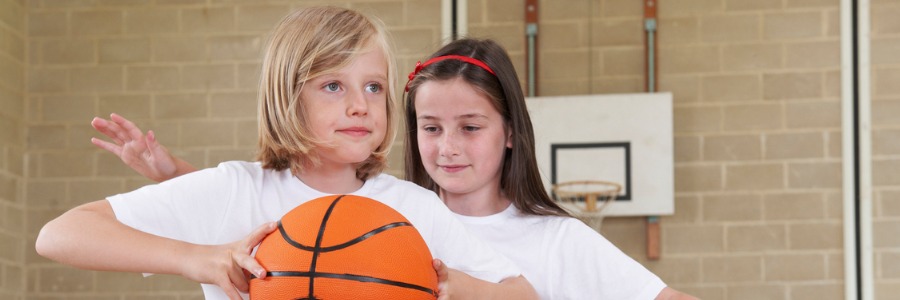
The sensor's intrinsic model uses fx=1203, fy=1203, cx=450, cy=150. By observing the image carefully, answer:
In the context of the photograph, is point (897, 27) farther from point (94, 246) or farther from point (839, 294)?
point (94, 246)

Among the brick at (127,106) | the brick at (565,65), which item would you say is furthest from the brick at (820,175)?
the brick at (127,106)

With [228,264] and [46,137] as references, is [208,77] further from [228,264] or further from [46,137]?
[228,264]

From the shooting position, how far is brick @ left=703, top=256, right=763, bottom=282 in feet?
17.3

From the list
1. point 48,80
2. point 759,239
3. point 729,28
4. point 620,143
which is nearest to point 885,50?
point 729,28

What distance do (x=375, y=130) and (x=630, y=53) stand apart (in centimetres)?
351

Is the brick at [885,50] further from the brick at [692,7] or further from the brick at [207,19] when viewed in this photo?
the brick at [207,19]

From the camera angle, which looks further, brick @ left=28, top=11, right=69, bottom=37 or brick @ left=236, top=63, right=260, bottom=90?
brick @ left=28, top=11, right=69, bottom=37

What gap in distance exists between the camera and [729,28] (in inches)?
210

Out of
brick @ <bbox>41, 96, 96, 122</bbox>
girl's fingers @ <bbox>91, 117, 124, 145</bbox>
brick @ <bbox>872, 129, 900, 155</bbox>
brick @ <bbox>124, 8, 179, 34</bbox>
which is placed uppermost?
brick @ <bbox>124, 8, 179, 34</bbox>

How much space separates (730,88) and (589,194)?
0.80 metres

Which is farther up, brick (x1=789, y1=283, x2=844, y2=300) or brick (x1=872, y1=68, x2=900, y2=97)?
brick (x1=872, y1=68, x2=900, y2=97)

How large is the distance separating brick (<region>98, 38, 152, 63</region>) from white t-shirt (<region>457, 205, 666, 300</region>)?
134 inches

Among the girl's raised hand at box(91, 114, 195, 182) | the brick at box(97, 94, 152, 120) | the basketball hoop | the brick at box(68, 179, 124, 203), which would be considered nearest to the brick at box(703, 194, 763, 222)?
the basketball hoop

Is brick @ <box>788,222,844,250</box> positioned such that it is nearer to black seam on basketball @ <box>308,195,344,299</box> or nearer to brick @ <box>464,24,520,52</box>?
brick @ <box>464,24,520,52</box>
